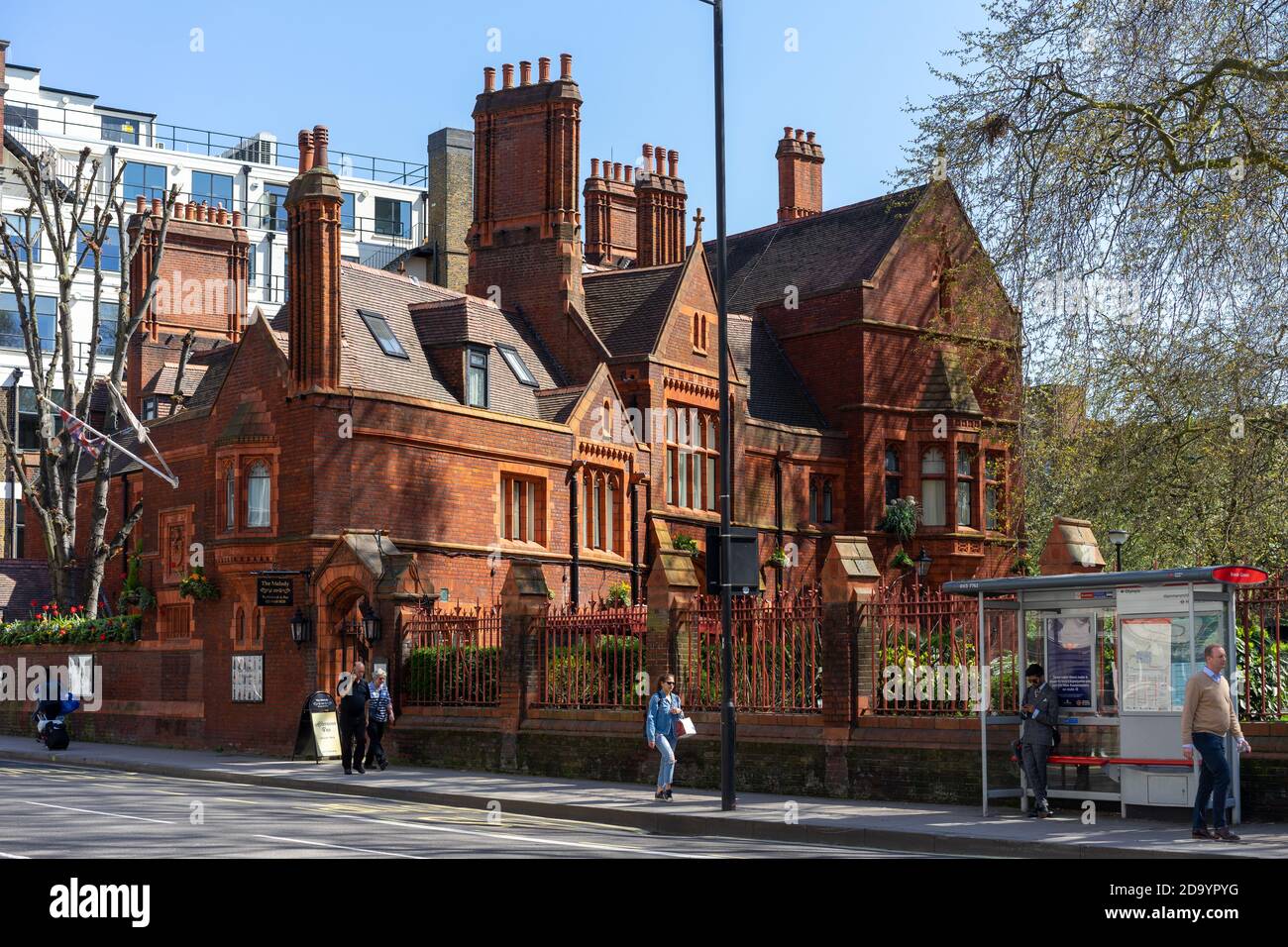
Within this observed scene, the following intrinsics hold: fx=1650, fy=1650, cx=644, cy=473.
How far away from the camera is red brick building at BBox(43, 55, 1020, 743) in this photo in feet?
102

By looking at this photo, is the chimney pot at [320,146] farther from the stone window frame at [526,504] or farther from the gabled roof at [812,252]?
the gabled roof at [812,252]

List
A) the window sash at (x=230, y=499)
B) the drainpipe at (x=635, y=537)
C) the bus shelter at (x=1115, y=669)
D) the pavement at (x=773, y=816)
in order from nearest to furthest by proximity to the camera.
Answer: the pavement at (x=773, y=816) → the bus shelter at (x=1115, y=669) → the window sash at (x=230, y=499) → the drainpipe at (x=635, y=537)

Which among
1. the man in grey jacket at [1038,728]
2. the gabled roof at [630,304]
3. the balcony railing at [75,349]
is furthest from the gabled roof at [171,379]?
the man in grey jacket at [1038,728]

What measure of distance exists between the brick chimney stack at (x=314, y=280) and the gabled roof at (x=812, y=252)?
60.3ft

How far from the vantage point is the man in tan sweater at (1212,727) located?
15.7 meters

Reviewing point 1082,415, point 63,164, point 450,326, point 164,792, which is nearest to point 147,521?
point 450,326

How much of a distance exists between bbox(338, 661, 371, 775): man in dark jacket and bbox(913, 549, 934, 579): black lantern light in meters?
15.3

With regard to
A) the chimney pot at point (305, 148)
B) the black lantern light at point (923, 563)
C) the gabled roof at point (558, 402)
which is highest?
the chimney pot at point (305, 148)

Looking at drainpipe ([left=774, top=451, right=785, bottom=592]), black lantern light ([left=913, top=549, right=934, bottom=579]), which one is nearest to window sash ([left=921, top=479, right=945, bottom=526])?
black lantern light ([left=913, top=549, right=934, bottom=579])

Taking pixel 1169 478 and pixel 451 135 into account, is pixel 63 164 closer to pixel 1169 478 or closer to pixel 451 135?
pixel 451 135

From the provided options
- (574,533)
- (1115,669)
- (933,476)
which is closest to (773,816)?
(1115,669)

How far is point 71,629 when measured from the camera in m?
38.6

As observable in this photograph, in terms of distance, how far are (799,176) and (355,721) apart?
33462 millimetres
